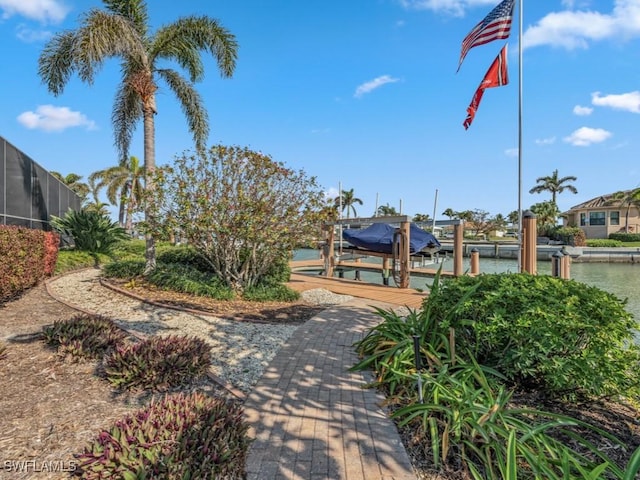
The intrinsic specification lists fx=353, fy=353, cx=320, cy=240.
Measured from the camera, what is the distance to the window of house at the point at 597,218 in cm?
4262

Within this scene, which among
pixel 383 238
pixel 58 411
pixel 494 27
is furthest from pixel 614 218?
pixel 58 411

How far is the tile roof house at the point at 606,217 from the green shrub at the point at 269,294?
46.9 meters

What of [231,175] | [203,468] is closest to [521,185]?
[231,175]

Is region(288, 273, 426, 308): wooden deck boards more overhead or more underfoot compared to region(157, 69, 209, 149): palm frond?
more underfoot

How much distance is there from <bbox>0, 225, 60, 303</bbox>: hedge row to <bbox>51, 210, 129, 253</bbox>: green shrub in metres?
4.11

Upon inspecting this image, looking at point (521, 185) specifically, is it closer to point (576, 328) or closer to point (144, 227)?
point (576, 328)

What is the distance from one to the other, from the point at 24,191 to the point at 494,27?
13.4m

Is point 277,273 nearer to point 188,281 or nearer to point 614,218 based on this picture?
point 188,281

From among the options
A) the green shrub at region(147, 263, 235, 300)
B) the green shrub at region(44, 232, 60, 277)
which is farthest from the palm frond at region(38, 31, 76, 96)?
the green shrub at region(147, 263, 235, 300)

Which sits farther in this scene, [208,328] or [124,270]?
[124,270]

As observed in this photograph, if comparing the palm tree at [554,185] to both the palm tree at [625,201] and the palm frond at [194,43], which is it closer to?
the palm tree at [625,201]

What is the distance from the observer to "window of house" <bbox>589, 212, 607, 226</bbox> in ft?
140

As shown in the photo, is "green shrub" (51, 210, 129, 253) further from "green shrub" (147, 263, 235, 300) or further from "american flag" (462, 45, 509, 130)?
"american flag" (462, 45, 509, 130)

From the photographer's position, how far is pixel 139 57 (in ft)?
30.6
